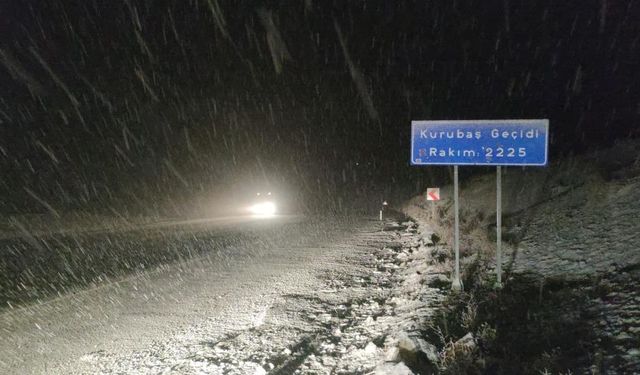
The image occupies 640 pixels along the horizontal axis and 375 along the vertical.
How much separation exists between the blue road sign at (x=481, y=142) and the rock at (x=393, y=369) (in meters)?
4.11

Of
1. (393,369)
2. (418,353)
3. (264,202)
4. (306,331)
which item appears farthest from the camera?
Answer: (264,202)

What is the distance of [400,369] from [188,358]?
253cm

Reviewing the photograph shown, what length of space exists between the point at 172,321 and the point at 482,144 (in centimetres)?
563

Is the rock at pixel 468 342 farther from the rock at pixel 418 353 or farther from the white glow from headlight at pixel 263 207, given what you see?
the white glow from headlight at pixel 263 207

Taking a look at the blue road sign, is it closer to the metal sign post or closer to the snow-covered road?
the metal sign post

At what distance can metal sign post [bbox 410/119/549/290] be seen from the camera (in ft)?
26.2

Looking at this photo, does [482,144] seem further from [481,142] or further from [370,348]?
[370,348]

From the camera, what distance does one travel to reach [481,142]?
27.1 feet

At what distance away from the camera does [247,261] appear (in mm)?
12117

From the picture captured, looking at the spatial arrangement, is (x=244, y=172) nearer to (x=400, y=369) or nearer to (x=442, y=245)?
(x=442, y=245)

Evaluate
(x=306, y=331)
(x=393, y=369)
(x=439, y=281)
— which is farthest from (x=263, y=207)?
(x=393, y=369)

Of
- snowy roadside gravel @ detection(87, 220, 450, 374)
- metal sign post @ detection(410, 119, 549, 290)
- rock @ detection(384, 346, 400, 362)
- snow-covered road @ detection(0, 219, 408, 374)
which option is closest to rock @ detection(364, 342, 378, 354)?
snowy roadside gravel @ detection(87, 220, 450, 374)

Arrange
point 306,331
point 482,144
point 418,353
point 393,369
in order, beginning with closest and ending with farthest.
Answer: point 393,369, point 418,353, point 306,331, point 482,144

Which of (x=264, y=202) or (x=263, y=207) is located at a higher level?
(x=264, y=202)
